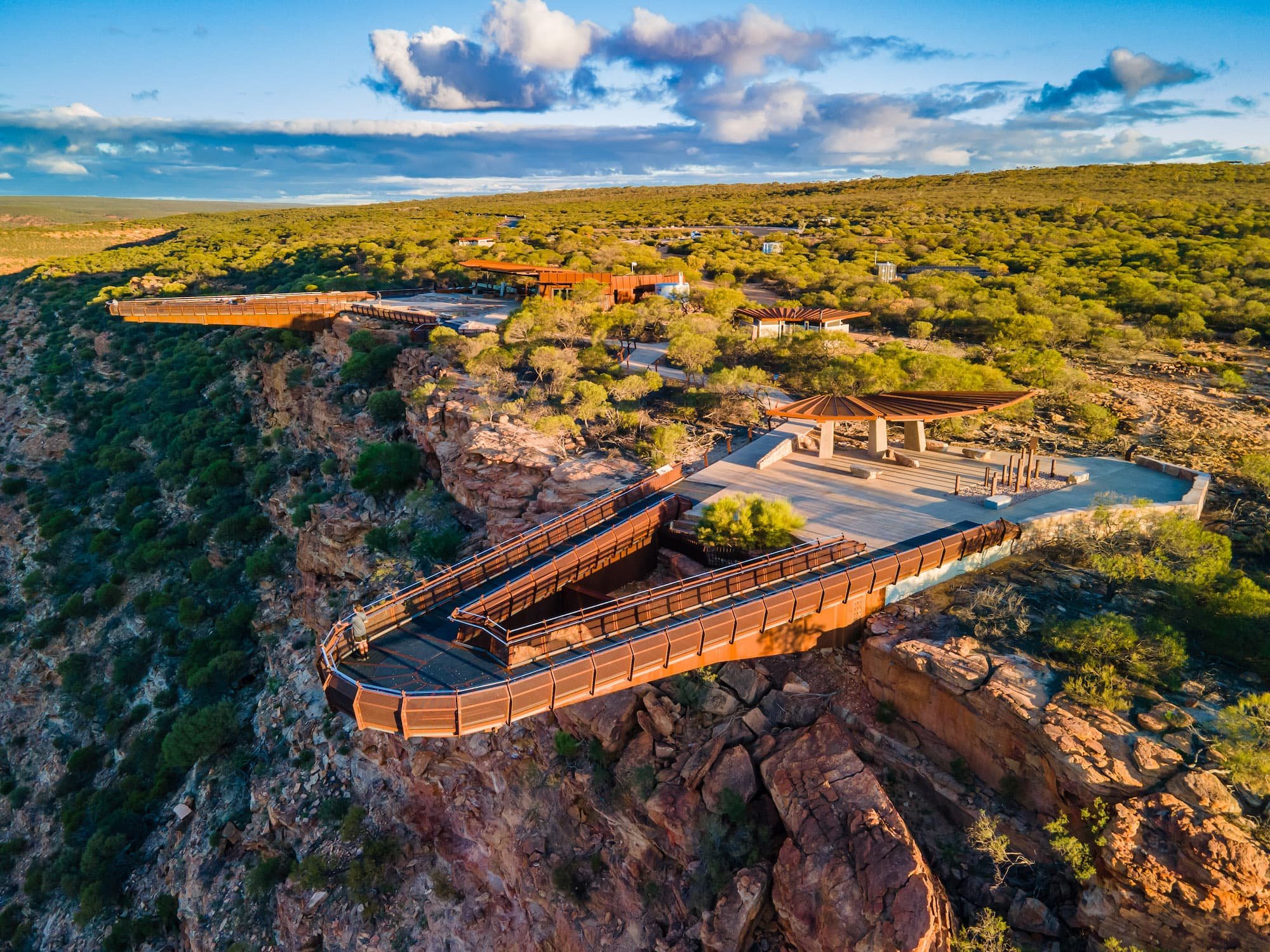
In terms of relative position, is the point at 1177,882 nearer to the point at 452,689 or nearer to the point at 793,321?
the point at 452,689

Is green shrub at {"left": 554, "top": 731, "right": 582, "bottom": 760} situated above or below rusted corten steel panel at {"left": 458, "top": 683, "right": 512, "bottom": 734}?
below

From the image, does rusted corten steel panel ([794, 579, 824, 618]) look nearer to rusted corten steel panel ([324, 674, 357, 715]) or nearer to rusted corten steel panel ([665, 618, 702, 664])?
rusted corten steel panel ([665, 618, 702, 664])

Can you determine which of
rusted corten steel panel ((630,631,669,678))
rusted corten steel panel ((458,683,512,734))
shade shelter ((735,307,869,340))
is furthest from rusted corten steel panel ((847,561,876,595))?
shade shelter ((735,307,869,340))

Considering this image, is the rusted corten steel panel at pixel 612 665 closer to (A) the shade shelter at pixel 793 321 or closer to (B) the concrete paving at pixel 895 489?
(B) the concrete paving at pixel 895 489

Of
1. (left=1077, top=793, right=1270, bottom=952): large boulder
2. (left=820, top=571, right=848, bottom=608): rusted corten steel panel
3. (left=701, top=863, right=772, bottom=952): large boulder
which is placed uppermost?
(left=820, top=571, right=848, bottom=608): rusted corten steel panel

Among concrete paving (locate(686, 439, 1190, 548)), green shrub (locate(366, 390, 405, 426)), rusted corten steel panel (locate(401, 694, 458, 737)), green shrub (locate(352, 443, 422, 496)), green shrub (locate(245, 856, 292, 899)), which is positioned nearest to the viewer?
Answer: rusted corten steel panel (locate(401, 694, 458, 737))

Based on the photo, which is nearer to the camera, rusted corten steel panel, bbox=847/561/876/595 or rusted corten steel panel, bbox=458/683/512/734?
rusted corten steel panel, bbox=458/683/512/734

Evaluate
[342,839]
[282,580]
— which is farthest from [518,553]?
[282,580]
